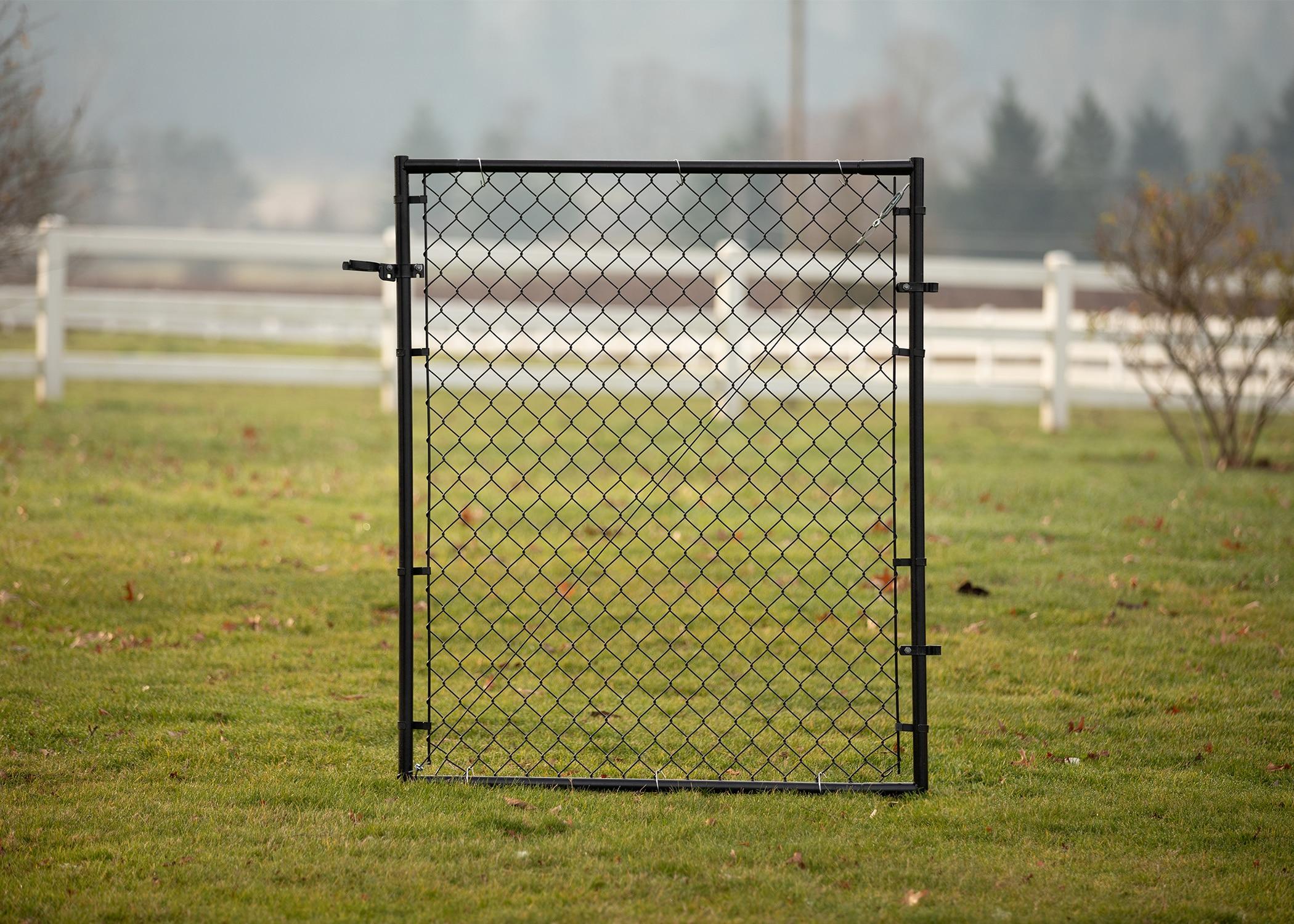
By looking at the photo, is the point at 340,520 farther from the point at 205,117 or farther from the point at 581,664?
the point at 205,117

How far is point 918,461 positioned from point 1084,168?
63976 mm

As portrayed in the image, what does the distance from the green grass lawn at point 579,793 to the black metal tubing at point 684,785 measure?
46 millimetres

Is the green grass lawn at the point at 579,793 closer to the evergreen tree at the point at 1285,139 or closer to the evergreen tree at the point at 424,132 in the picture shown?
the evergreen tree at the point at 1285,139

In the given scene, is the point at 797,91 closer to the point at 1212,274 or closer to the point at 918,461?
the point at 1212,274

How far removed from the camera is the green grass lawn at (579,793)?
2918mm

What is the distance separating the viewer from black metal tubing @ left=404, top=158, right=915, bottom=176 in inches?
131

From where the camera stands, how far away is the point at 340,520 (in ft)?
23.7

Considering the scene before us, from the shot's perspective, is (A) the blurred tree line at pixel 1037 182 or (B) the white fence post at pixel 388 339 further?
(A) the blurred tree line at pixel 1037 182

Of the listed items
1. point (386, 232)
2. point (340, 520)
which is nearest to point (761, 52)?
point (386, 232)

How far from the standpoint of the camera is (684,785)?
358cm

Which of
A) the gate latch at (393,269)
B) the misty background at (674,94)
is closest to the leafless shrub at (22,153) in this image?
the gate latch at (393,269)

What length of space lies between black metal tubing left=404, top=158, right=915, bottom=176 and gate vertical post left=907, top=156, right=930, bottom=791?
135 millimetres

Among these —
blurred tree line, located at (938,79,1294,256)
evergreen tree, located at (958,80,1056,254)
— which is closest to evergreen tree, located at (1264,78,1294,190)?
blurred tree line, located at (938,79,1294,256)

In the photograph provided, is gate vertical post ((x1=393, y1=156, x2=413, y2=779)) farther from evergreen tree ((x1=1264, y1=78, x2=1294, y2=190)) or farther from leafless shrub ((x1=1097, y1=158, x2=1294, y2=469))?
evergreen tree ((x1=1264, y1=78, x2=1294, y2=190))
